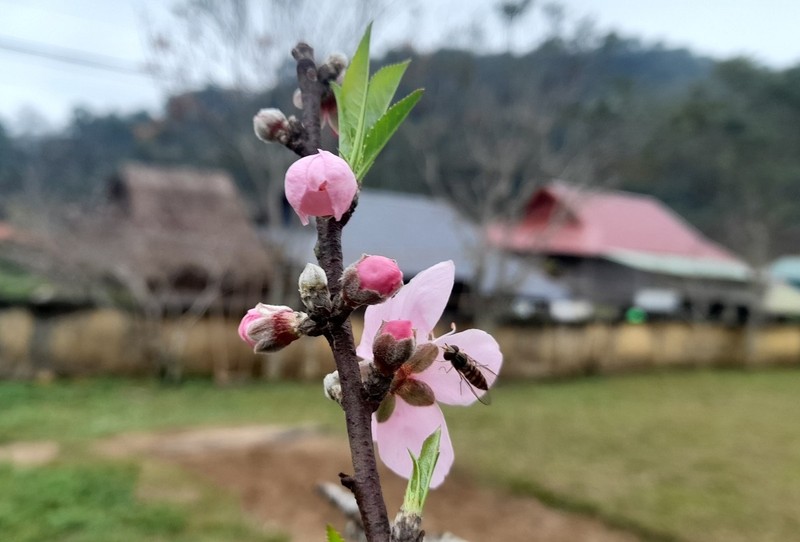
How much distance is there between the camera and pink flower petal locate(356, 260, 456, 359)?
1.59 ft

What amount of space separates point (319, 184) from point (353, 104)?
0.10 meters

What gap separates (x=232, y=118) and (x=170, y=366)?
372 centimetres

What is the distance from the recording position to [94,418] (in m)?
7.11

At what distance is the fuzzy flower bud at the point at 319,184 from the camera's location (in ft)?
1.47

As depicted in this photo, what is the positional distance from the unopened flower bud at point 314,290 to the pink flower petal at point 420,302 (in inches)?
1.4

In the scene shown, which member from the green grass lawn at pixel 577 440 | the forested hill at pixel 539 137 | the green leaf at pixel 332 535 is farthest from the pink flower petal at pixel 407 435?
the forested hill at pixel 539 137

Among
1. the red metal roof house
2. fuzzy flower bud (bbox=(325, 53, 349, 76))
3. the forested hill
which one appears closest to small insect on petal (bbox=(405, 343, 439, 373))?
fuzzy flower bud (bbox=(325, 53, 349, 76))

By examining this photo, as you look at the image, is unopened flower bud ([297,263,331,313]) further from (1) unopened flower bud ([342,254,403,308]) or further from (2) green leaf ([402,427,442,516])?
(2) green leaf ([402,427,442,516])

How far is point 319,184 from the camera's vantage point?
450mm

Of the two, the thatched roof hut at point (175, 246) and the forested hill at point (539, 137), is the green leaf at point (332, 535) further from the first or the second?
the thatched roof hut at point (175, 246)

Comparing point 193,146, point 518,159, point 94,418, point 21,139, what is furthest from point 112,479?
point 21,139

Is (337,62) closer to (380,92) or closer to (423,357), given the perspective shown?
(380,92)

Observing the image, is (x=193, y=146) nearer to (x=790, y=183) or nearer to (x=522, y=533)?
(x=522, y=533)

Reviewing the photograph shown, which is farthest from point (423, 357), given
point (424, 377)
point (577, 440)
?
point (577, 440)
